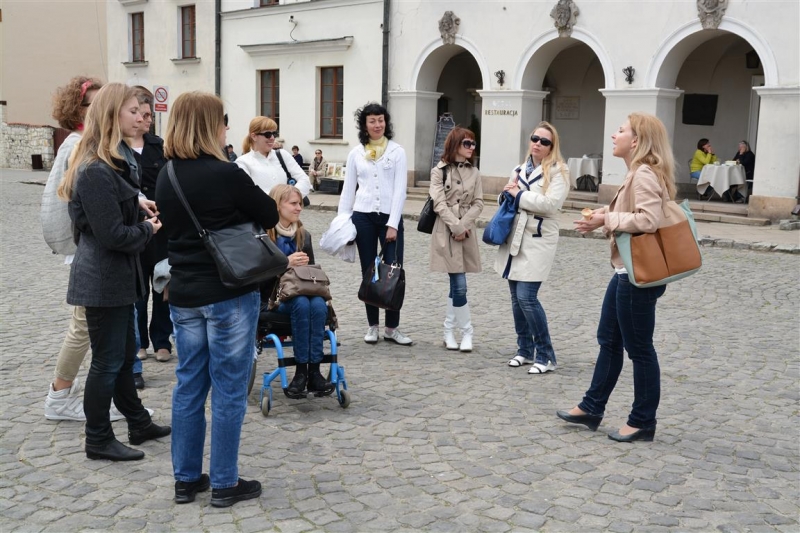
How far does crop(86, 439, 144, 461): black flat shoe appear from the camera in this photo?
4773mm

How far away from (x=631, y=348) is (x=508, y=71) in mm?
17349

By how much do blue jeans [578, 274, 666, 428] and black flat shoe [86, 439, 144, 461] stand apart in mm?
2647

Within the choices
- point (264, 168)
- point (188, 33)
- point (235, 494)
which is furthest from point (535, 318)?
point (188, 33)

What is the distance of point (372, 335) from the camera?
7.68 m

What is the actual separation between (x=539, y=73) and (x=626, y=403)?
1671 cm

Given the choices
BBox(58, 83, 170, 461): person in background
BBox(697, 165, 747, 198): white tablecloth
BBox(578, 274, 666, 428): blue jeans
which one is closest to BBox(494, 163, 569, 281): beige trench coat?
BBox(578, 274, 666, 428): blue jeans

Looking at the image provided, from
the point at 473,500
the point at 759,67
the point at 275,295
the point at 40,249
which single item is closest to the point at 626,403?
the point at 473,500

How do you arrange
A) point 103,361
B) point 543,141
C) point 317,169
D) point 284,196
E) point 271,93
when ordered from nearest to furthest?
1. point 103,361
2. point 284,196
3. point 543,141
4. point 317,169
5. point 271,93

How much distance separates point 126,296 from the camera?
15.2ft

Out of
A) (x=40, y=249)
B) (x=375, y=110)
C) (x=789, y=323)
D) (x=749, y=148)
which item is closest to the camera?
(x=375, y=110)

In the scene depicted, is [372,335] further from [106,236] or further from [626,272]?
[106,236]

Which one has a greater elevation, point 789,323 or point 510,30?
point 510,30

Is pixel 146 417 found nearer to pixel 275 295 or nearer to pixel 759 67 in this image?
pixel 275 295

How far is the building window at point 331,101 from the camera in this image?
26047mm
